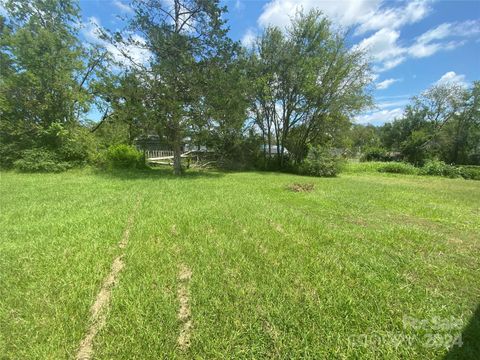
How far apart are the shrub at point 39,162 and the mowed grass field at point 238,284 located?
8.93 metres

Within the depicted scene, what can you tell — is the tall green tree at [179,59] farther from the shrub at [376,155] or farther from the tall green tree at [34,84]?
the shrub at [376,155]

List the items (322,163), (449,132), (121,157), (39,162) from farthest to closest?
(449,132)
(322,163)
(121,157)
(39,162)

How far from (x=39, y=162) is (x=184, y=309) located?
13959 millimetres

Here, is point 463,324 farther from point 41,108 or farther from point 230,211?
point 41,108

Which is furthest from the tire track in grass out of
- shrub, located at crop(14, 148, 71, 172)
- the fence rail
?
the fence rail

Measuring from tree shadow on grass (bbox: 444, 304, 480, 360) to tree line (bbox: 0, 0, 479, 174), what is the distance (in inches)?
451

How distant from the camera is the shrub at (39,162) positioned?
1183 centimetres

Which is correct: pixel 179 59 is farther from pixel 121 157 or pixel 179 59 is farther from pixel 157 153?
pixel 157 153

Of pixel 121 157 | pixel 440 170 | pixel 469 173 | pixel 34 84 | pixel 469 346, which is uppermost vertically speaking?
pixel 34 84

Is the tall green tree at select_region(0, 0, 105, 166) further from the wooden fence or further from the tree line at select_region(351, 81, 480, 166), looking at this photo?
the tree line at select_region(351, 81, 480, 166)

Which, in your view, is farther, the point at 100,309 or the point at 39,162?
the point at 39,162

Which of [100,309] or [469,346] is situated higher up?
[100,309]

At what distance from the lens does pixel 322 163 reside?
14680 mm

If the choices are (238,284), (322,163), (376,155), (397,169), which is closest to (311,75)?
(322,163)
